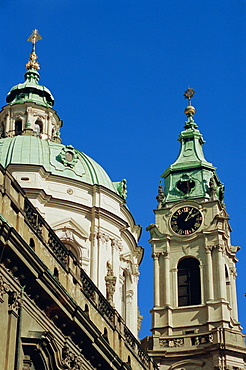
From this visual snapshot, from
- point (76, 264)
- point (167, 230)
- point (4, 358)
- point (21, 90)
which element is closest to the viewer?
point (4, 358)

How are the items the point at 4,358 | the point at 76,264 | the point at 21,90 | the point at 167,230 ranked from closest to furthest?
the point at 4,358, the point at 76,264, the point at 21,90, the point at 167,230

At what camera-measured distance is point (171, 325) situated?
2395 inches

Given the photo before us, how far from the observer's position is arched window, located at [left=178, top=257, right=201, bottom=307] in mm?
62344

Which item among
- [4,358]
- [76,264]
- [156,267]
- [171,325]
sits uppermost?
[156,267]

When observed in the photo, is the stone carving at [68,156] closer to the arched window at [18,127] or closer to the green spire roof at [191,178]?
the arched window at [18,127]

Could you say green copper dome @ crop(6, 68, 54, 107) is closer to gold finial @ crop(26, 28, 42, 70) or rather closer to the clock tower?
gold finial @ crop(26, 28, 42, 70)

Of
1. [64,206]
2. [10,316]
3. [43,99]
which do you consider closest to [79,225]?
[64,206]

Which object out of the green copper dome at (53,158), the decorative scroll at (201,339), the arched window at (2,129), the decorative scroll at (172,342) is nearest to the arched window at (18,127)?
the arched window at (2,129)

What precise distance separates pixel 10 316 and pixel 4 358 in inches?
41.4

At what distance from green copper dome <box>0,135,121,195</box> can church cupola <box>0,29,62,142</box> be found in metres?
2.51

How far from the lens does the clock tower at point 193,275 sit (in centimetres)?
5759

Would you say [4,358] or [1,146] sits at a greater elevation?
[1,146]

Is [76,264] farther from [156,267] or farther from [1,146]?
[156,267]

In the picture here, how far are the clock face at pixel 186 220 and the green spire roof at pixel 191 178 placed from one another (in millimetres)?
1191
